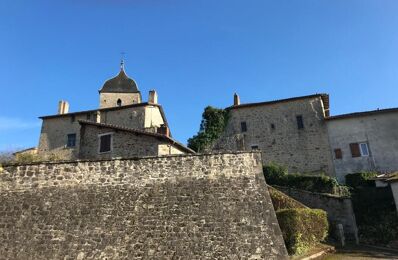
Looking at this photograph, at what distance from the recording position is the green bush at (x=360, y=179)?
2646 centimetres

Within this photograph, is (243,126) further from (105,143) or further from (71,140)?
(71,140)

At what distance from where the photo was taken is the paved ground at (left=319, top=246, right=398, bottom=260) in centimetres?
1509

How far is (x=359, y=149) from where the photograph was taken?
96.1 feet

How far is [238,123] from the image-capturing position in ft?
107

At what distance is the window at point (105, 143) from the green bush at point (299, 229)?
1136 cm

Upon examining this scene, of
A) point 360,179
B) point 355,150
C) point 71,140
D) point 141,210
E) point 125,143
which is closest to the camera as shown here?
point 141,210

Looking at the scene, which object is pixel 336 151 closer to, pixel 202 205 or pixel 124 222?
pixel 202 205

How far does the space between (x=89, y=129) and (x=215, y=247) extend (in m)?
14.2

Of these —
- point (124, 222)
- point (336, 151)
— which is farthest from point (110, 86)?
point (124, 222)

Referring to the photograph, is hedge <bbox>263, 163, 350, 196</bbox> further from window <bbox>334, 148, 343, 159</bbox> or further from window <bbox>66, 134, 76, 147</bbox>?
window <bbox>66, 134, 76, 147</bbox>

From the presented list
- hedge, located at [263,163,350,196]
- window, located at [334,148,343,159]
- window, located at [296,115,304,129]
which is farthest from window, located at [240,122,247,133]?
window, located at [334,148,343,159]

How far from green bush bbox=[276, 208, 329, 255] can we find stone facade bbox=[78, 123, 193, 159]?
8.12 metres

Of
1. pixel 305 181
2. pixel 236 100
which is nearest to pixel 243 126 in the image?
pixel 236 100

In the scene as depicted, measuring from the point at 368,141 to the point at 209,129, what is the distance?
13.3 meters
